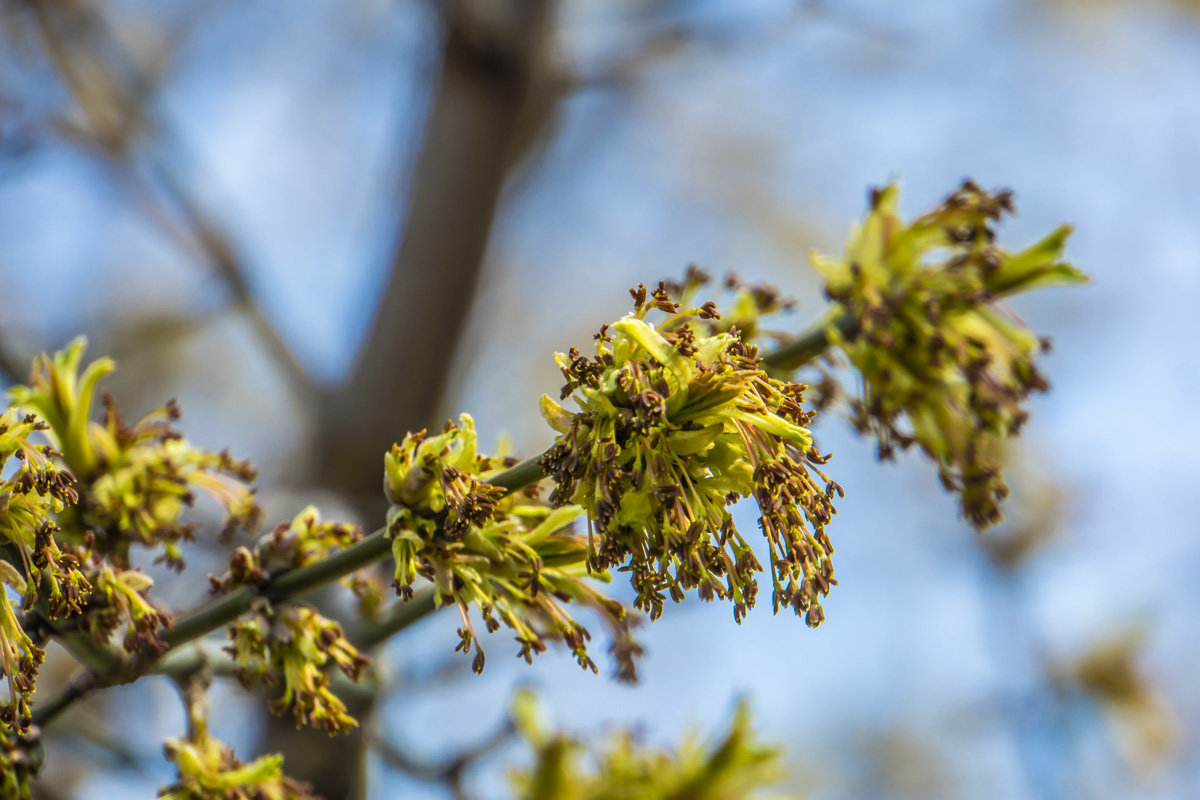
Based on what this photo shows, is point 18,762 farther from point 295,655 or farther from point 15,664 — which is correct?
point 295,655

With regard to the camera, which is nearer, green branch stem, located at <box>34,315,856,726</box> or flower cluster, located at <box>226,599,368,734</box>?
green branch stem, located at <box>34,315,856,726</box>

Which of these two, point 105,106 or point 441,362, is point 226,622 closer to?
point 441,362

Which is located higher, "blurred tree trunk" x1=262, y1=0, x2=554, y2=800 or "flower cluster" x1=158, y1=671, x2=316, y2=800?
"blurred tree trunk" x1=262, y1=0, x2=554, y2=800

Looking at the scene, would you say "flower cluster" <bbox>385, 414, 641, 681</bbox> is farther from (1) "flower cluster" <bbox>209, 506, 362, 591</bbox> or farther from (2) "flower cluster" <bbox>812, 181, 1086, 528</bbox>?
(2) "flower cluster" <bbox>812, 181, 1086, 528</bbox>

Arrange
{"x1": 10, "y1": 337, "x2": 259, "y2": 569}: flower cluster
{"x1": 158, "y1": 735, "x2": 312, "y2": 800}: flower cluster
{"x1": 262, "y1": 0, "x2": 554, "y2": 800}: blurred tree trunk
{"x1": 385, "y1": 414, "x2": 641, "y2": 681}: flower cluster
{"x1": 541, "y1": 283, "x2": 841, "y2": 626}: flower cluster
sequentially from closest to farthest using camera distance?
1. {"x1": 541, "y1": 283, "x2": 841, "y2": 626}: flower cluster
2. {"x1": 385, "y1": 414, "x2": 641, "y2": 681}: flower cluster
3. {"x1": 158, "y1": 735, "x2": 312, "y2": 800}: flower cluster
4. {"x1": 10, "y1": 337, "x2": 259, "y2": 569}: flower cluster
5. {"x1": 262, "y1": 0, "x2": 554, "y2": 800}: blurred tree trunk

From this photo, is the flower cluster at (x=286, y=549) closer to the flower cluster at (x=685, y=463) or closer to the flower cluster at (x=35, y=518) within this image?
the flower cluster at (x=35, y=518)

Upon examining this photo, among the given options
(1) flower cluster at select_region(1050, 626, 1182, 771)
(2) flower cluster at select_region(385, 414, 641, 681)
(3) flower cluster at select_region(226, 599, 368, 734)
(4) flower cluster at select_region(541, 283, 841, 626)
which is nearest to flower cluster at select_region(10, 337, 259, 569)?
(3) flower cluster at select_region(226, 599, 368, 734)

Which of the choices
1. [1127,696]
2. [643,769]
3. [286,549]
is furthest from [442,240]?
[1127,696]
